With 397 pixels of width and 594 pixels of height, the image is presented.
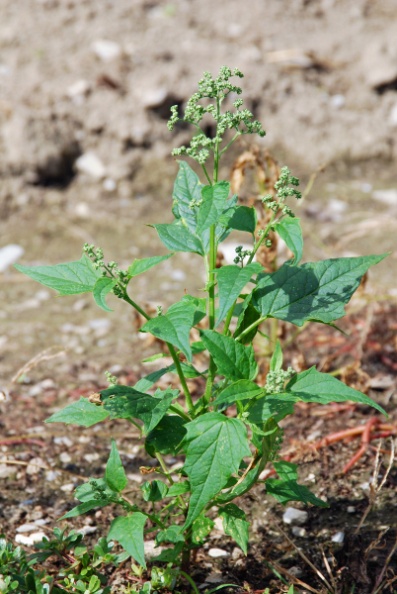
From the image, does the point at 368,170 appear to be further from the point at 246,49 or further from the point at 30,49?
the point at 30,49

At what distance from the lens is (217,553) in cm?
232

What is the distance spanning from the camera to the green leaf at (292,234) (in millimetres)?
1665

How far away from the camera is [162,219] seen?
4.72 meters

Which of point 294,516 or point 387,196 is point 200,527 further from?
point 387,196

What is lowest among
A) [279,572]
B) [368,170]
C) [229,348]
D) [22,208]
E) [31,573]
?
[279,572]

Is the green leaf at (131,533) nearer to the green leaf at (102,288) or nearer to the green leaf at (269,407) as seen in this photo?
the green leaf at (269,407)

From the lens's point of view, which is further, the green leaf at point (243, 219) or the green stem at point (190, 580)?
the green stem at point (190, 580)

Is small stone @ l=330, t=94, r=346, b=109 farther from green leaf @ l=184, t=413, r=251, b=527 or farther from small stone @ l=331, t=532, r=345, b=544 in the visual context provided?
green leaf @ l=184, t=413, r=251, b=527

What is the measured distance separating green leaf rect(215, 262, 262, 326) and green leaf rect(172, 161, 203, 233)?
0.25 meters

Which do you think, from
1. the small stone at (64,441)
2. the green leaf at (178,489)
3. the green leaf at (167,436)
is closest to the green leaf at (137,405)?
the green leaf at (167,436)

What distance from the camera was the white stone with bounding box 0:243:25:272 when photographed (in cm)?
451

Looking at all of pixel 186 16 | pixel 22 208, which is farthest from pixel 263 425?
pixel 186 16

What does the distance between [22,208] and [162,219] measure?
0.88 m

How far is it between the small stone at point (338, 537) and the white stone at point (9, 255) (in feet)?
9.03
